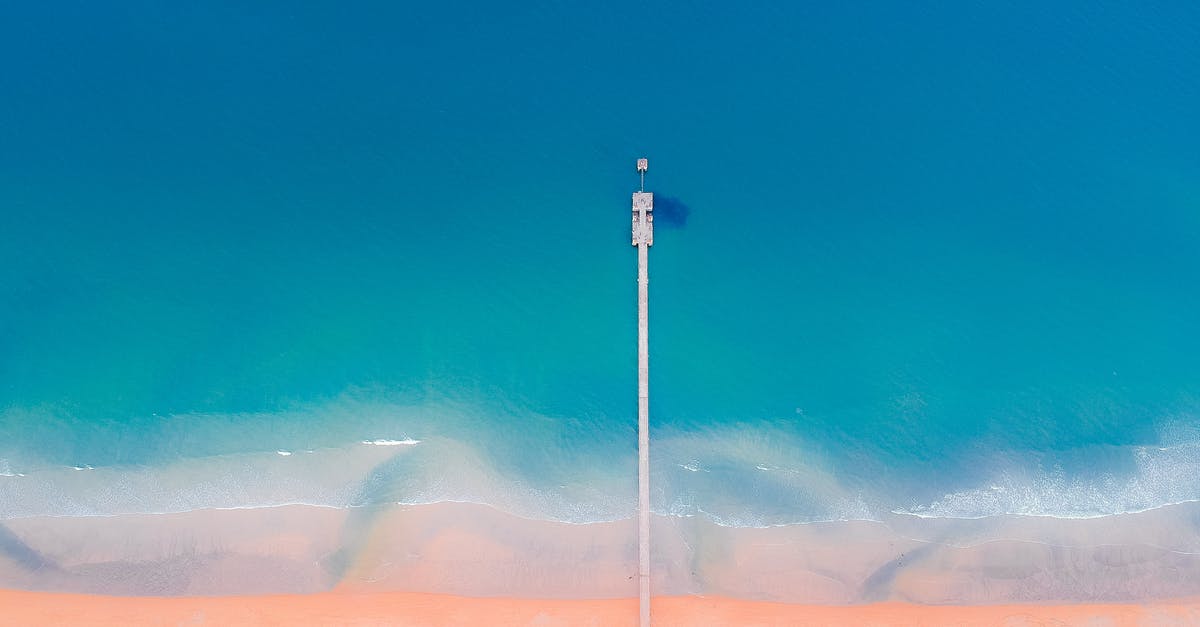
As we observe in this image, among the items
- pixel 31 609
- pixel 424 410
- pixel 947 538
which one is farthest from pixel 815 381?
pixel 31 609

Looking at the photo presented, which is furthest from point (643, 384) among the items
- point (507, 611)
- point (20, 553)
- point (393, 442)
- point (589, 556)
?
point (20, 553)

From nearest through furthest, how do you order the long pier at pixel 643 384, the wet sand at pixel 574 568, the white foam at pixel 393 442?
the wet sand at pixel 574 568 < the long pier at pixel 643 384 < the white foam at pixel 393 442

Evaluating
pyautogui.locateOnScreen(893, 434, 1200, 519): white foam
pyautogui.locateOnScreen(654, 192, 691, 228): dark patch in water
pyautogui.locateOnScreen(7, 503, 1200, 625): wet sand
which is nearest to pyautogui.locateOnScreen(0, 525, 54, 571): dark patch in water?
pyautogui.locateOnScreen(7, 503, 1200, 625): wet sand

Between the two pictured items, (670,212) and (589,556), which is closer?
(589,556)

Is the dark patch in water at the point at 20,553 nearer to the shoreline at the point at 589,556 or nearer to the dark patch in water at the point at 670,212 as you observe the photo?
the shoreline at the point at 589,556

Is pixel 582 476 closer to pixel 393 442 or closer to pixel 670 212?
pixel 393 442

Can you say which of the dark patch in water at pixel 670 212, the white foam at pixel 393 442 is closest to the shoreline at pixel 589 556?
the white foam at pixel 393 442
